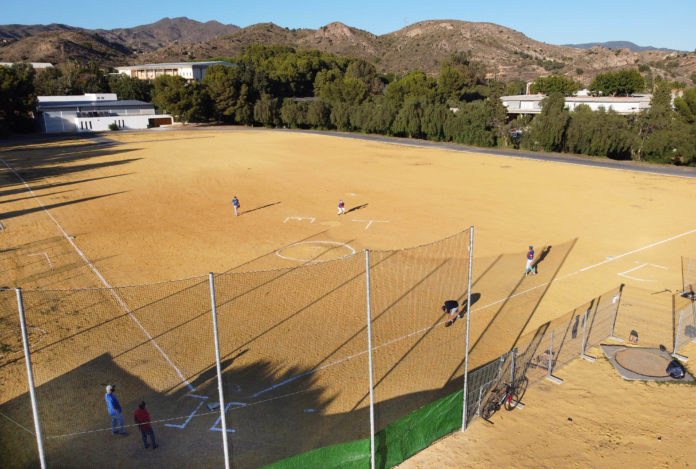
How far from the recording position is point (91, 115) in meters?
82.2

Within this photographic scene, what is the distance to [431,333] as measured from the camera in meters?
14.8

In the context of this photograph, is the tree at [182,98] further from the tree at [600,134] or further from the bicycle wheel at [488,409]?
the bicycle wheel at [488,409]

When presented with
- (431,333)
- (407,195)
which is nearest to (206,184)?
(407,195)

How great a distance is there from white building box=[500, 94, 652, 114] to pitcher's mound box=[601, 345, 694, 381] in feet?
171

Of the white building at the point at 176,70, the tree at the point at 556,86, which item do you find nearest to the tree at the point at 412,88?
the tree at the point at 556,86

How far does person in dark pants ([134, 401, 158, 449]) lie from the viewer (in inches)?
375

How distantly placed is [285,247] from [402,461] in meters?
14.6

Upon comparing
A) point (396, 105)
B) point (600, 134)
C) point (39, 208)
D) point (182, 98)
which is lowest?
point (39, 208)

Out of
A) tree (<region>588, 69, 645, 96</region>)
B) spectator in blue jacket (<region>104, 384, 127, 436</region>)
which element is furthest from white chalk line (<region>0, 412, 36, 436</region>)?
tree (<region>588, 69, 645, 96</region>)

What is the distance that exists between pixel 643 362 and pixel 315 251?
1365 centimetres

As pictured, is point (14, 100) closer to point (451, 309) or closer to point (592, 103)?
point (451, 309)

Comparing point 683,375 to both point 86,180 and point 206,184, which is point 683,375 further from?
point 86,180

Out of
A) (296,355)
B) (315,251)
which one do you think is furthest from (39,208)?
(296,355)

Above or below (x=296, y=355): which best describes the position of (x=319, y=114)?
above
